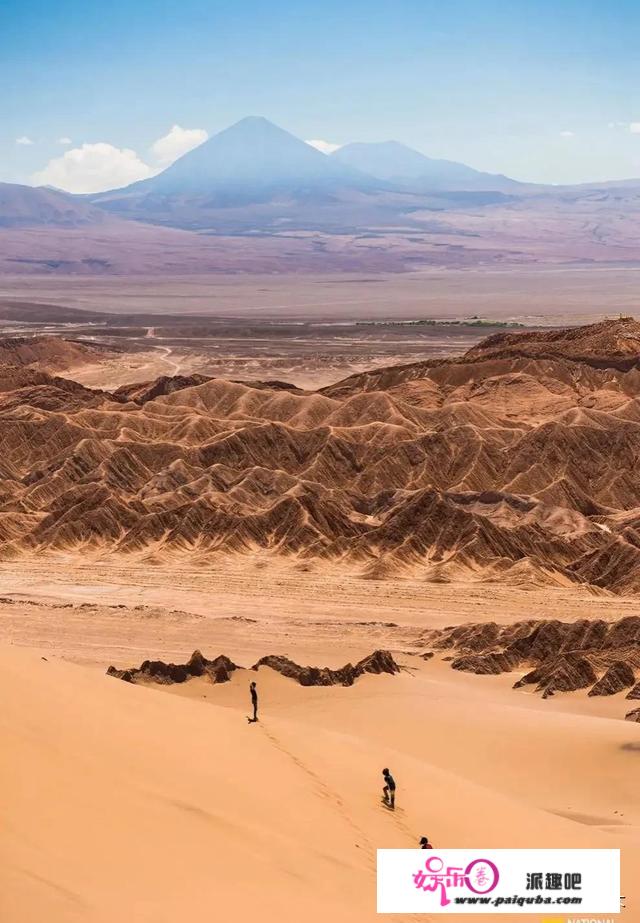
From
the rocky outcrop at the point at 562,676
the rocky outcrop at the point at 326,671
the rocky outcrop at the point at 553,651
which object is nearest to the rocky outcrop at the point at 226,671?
the rocky outcrop at the point at 326,671

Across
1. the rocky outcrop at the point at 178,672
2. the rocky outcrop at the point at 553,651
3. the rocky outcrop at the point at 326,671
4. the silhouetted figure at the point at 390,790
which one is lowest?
the rocky outcrop at the point at 553,651

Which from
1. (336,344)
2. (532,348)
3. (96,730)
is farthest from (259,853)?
(336,344)

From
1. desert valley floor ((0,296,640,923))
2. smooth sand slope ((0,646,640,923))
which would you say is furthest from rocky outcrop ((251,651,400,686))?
smooth sand slope ((0,646,640,923))

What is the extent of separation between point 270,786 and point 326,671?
1644 cm

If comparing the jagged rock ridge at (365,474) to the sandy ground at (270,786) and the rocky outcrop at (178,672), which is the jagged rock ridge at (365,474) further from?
the rocky outcrop at (178,672)

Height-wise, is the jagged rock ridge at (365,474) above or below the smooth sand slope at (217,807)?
below

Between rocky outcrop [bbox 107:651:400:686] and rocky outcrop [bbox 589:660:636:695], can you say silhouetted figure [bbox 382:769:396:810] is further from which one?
rocky outcrop [bbox 589:660:636:695]

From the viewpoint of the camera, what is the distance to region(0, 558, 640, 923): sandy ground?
12922 millimetres

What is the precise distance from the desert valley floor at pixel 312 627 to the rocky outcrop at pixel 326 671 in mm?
143

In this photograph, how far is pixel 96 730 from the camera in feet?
54.8

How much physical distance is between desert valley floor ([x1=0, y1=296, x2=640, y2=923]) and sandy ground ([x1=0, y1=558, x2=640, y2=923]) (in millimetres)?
55

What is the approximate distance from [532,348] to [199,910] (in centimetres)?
8592

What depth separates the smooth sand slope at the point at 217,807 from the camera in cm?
1269

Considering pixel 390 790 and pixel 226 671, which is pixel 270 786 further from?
pixel 226 671
